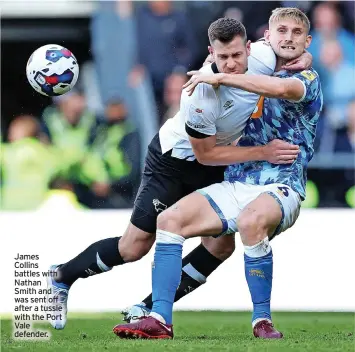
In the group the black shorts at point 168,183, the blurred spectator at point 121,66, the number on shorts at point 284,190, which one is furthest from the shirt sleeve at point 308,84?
the blurred spectator at point 121,66

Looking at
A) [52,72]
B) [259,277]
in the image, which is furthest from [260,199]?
[52,72]

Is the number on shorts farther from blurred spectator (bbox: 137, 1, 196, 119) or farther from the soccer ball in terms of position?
blurred spectator (bbox: 137, 1, 196, 119)

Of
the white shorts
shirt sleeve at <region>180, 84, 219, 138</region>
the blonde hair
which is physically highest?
the blonde hair

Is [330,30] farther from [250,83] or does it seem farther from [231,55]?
[250,83]

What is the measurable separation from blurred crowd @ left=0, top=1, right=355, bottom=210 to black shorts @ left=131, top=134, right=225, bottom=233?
16.9 ft

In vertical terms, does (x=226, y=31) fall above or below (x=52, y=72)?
above

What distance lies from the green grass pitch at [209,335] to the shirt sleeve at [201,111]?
47.9 inches

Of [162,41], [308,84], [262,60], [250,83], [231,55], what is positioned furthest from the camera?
[162,41]

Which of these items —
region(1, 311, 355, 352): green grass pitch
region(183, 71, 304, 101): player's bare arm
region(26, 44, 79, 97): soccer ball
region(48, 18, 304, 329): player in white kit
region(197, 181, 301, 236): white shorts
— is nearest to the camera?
region(1, 311, 355, 352): green grass pitch

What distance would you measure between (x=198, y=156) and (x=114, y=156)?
5898mm

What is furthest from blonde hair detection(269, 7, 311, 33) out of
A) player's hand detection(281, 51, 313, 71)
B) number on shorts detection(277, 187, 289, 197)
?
number on shorts detection(277, 187, 289, 197)

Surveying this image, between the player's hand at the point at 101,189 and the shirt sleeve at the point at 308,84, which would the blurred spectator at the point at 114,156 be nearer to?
A: the player's hand at the point at 101,189

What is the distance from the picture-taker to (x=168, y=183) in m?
7.33

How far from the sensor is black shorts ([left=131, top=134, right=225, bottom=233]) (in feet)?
23.9
